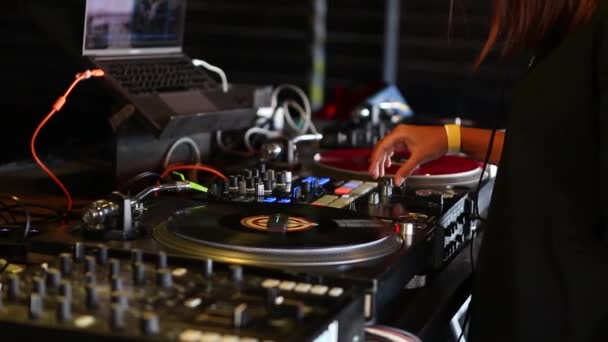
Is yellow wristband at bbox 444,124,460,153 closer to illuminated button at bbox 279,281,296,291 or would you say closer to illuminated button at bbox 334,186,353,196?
illuminated button at bbox 334,186,353,196

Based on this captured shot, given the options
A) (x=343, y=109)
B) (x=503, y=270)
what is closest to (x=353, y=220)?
(x=503, y=270)

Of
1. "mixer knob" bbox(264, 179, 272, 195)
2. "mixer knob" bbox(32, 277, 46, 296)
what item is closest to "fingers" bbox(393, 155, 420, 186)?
"mixer knob" bbox(264, 179, 272, 195)

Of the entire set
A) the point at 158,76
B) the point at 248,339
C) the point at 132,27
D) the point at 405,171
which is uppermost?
the point at 132,27

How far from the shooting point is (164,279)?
4.21ft

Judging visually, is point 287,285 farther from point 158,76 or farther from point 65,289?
point 158,76

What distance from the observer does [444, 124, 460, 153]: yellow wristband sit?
188 cm

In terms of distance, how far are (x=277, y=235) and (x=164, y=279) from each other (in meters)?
0.25

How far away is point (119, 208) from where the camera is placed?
5.02 ft

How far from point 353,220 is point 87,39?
767 mm

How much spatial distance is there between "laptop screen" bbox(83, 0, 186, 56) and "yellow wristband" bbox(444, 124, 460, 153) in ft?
2.37

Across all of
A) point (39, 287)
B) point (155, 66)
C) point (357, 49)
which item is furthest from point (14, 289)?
point (357, 49)

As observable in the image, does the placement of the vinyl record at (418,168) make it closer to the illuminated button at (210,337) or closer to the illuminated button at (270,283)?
the illuminated button at (270,283)

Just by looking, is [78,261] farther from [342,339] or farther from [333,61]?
[333,61]

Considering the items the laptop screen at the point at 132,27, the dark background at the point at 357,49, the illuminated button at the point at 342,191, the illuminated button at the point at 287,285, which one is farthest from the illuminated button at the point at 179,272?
the dark background at the point at 357,49
